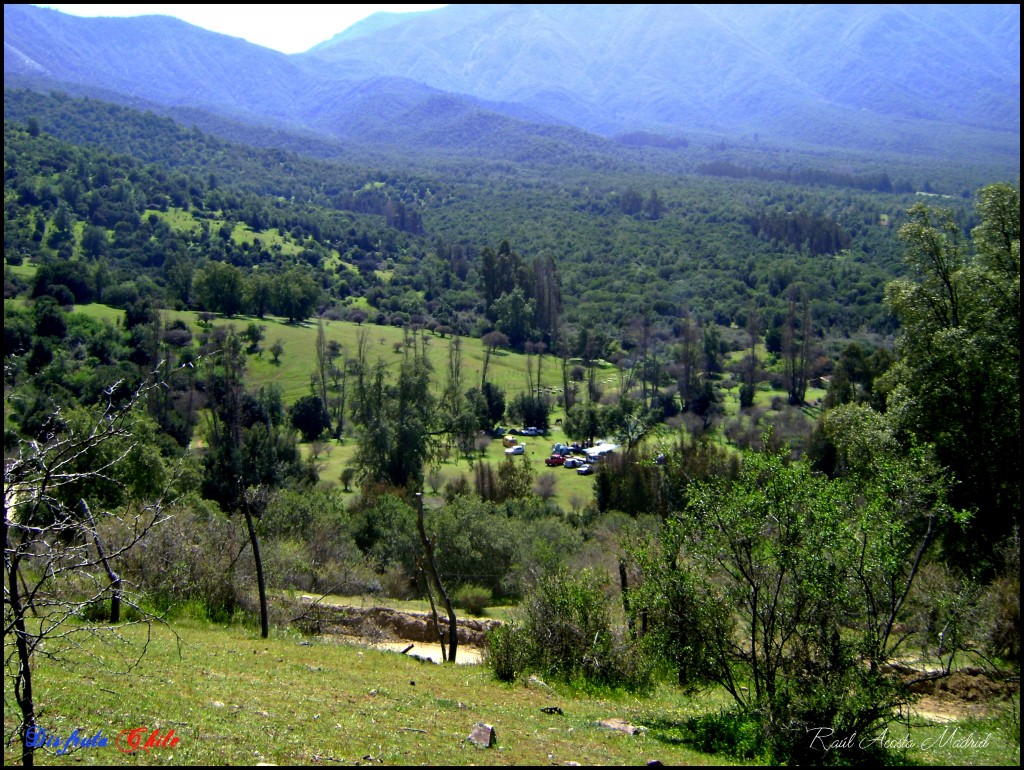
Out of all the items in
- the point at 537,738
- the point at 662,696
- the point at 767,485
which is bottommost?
the point at 662,696

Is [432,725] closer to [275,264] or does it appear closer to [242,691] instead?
[242,691]

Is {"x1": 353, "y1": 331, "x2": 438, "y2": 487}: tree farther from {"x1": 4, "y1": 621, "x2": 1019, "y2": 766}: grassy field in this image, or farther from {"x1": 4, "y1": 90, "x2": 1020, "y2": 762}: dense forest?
{"x1": 4, "y1": 621, "x2": 1019, "y2": 766}: grassy field

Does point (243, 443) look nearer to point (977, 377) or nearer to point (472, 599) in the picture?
point (472, 599)

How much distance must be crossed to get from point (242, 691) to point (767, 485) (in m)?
7.07

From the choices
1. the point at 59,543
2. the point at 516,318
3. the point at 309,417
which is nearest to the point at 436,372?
the point at 309,417

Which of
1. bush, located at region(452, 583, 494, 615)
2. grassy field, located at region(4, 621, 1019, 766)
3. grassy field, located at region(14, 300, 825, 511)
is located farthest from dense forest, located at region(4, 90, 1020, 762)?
bush, located at region(452, 583, 494, 615)

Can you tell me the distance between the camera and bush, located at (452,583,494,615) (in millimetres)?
24594

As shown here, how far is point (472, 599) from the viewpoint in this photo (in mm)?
24891

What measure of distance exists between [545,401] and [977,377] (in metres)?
50.5

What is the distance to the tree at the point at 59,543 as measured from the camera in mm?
5219

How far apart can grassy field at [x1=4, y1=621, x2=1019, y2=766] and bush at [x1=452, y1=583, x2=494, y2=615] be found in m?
11.2

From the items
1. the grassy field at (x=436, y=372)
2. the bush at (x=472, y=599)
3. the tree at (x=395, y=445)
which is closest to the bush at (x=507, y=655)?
the bush at (x=472, y=599)

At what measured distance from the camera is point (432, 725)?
905 centimetres

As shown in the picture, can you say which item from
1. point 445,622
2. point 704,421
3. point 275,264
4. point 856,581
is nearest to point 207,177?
point 275,264
